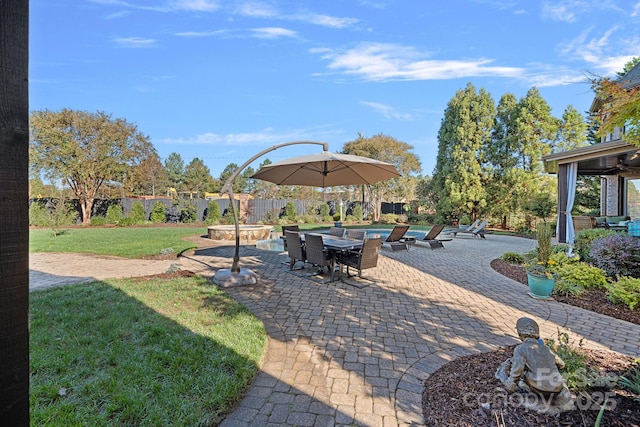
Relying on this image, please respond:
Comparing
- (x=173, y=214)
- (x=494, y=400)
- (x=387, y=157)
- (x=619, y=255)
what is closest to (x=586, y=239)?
(x=619, y=255)

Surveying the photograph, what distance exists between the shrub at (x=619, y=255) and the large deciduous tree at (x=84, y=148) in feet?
72.8

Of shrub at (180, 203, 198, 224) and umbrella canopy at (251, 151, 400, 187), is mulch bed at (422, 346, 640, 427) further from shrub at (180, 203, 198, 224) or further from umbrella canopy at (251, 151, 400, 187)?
shrub at (180, 203, 198, 224)

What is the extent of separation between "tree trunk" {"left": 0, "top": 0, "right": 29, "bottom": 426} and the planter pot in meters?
6.02

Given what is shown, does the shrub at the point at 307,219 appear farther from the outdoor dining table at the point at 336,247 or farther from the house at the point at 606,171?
the outdoor dining table at the point at 336,247

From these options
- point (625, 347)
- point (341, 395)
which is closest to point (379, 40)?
point (625, 347)

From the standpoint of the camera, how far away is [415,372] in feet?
8.87

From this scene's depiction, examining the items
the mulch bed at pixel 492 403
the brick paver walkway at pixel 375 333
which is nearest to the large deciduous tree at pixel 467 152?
the brick paver walkway at pixel 375 333

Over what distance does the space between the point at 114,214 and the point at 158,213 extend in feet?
7.48

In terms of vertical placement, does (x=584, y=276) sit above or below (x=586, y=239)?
below

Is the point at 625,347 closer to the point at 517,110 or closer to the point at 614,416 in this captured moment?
the point at 614,416

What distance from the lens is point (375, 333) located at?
138 inches

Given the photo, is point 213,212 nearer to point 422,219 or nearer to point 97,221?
point 97,221

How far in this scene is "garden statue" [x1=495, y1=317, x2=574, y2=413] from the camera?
1996 millimetres

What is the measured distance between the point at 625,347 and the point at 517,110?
1874cm
